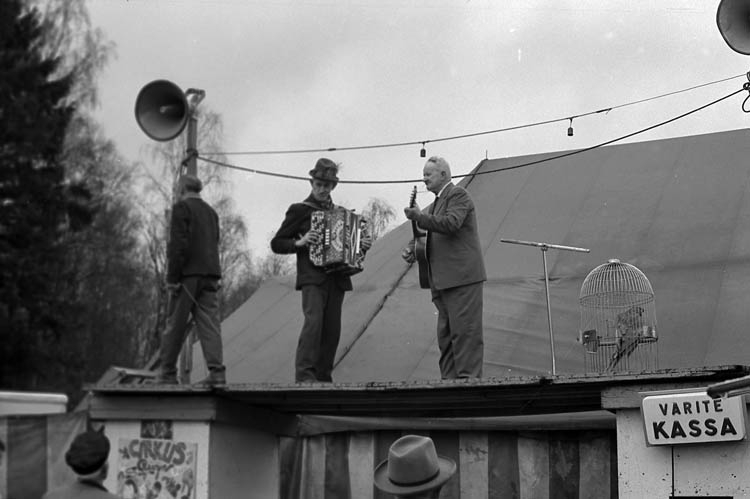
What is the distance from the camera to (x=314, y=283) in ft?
23.5

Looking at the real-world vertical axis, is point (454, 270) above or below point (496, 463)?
above

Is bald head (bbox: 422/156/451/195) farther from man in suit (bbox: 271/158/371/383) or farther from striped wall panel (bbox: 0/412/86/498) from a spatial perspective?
striped wall panel (bbox: 0/412/86/498)

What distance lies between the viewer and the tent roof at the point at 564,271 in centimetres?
792

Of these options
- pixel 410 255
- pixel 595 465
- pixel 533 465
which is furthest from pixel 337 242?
Result: pixel 595 465

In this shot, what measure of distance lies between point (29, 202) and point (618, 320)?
52.1 ft

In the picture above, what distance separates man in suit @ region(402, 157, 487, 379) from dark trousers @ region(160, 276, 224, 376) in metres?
1.54

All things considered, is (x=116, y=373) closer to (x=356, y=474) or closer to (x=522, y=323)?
(x=356, y=474)

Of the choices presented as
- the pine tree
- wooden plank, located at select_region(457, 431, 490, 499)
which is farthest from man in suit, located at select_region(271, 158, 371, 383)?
the pine tree

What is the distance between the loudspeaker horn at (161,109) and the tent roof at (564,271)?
2.34 meters

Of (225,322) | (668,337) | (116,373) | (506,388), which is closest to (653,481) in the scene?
(506,388)

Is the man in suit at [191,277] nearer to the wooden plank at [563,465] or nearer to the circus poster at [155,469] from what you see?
the circus poster at [155,469]

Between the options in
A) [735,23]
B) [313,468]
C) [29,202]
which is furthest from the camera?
[29,202]

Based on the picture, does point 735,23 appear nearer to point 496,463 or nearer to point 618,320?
point 618,320

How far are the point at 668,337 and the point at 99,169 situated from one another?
60.1 ft
